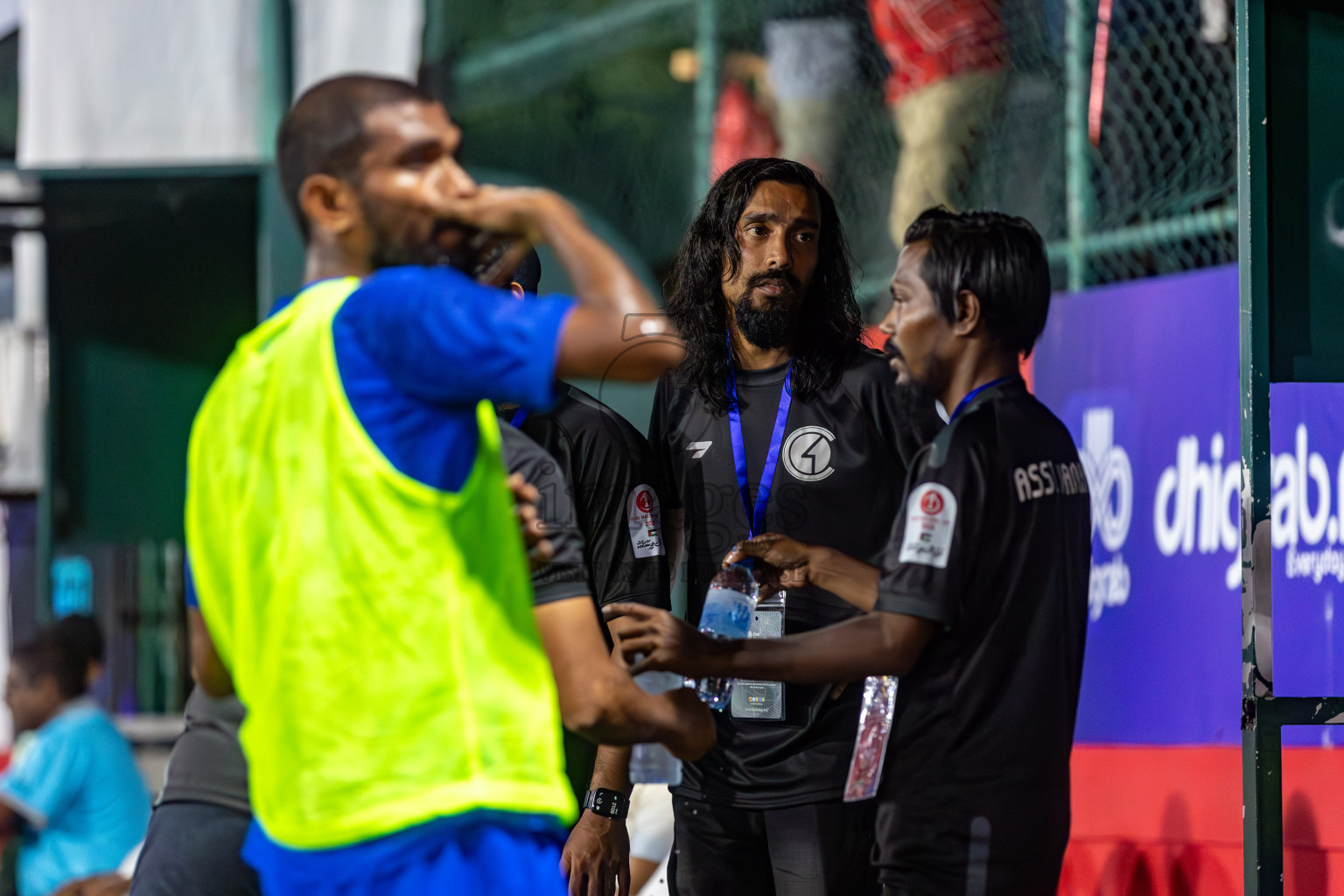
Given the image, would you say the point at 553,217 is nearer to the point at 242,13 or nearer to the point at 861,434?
the point at 861,434

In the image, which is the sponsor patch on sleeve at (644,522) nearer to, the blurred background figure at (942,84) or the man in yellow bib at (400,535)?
the man in yellow bib at (400,535)

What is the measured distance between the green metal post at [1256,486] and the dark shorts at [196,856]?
2.23 m

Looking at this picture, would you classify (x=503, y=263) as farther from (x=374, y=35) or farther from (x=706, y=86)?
(x=374, y=35)

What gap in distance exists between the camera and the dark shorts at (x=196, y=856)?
3.29m

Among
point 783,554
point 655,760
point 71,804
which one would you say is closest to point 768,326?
point 783,554

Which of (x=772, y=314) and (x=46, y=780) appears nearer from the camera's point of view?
(x=772, y=314)

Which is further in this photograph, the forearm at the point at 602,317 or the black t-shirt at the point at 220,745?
the black t-shirt at the point at 220,745

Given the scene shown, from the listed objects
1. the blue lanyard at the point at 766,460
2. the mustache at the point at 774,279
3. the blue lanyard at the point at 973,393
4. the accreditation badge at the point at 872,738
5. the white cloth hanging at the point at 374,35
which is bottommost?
the accreditation badge at the point at 872,738

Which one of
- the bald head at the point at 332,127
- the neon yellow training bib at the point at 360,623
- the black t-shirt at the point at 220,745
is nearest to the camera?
the neon yellow training bib at the point at 360,623

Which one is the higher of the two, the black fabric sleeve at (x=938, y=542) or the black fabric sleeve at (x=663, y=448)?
the black fabric sleeve at (x=663, y=448)

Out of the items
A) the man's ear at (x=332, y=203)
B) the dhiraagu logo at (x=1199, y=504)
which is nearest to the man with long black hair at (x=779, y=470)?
the man's ear at (x=332, y=203)

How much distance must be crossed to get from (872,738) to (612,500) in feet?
2.79

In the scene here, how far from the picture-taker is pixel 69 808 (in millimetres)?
6559

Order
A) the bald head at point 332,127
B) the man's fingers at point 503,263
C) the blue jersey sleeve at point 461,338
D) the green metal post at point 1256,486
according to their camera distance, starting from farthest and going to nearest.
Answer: the green metal post at point 1256,486 < the man's fingers at point 503,263 < the bald head at point 332,127 < the blue jersey sleeve at point 461,338
